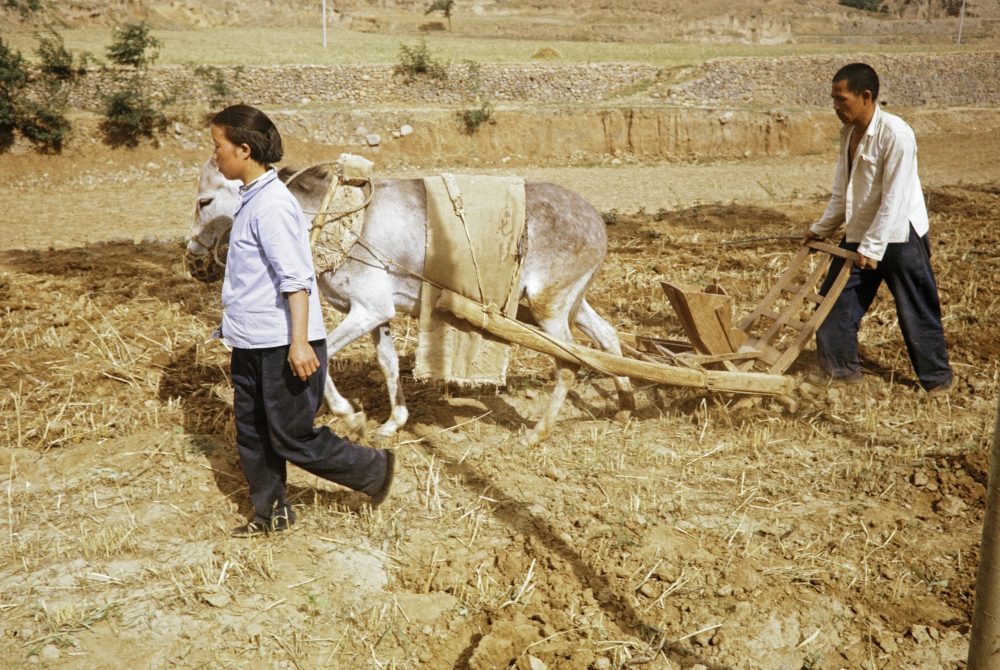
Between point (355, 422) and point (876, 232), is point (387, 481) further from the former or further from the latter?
point (876, 232)

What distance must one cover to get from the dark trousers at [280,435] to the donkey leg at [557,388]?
1400mm

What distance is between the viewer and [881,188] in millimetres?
5699

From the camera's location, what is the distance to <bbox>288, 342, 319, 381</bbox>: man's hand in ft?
12.5

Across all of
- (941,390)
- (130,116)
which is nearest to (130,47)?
(130,116)

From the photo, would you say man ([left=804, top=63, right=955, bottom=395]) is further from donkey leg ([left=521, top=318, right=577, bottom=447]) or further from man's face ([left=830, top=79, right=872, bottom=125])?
donkey leg ([left=521, top=318, right=577, bottom=447])

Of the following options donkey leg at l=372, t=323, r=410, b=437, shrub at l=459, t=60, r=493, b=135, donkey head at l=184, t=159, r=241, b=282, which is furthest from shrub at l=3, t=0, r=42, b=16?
donkey leg at l=372, t=323, r=410, b=437

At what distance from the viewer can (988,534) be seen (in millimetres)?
2529

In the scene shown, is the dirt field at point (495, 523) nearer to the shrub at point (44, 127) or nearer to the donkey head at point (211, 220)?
the donkey head at point (211, 220)

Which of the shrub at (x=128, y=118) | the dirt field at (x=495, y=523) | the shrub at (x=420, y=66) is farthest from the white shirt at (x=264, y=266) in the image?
the shrub at (x=420, y=66)

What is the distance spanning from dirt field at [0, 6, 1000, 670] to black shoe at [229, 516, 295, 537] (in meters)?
0.07

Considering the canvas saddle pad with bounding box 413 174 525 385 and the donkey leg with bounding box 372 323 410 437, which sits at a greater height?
the canvas saddle pad with bounding box 413 174 525 385

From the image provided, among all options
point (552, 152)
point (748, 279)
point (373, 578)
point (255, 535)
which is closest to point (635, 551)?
point (373, 578)

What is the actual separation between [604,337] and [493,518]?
1.70 metres

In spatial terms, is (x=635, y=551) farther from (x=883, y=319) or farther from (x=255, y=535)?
(x=883, y=319)
